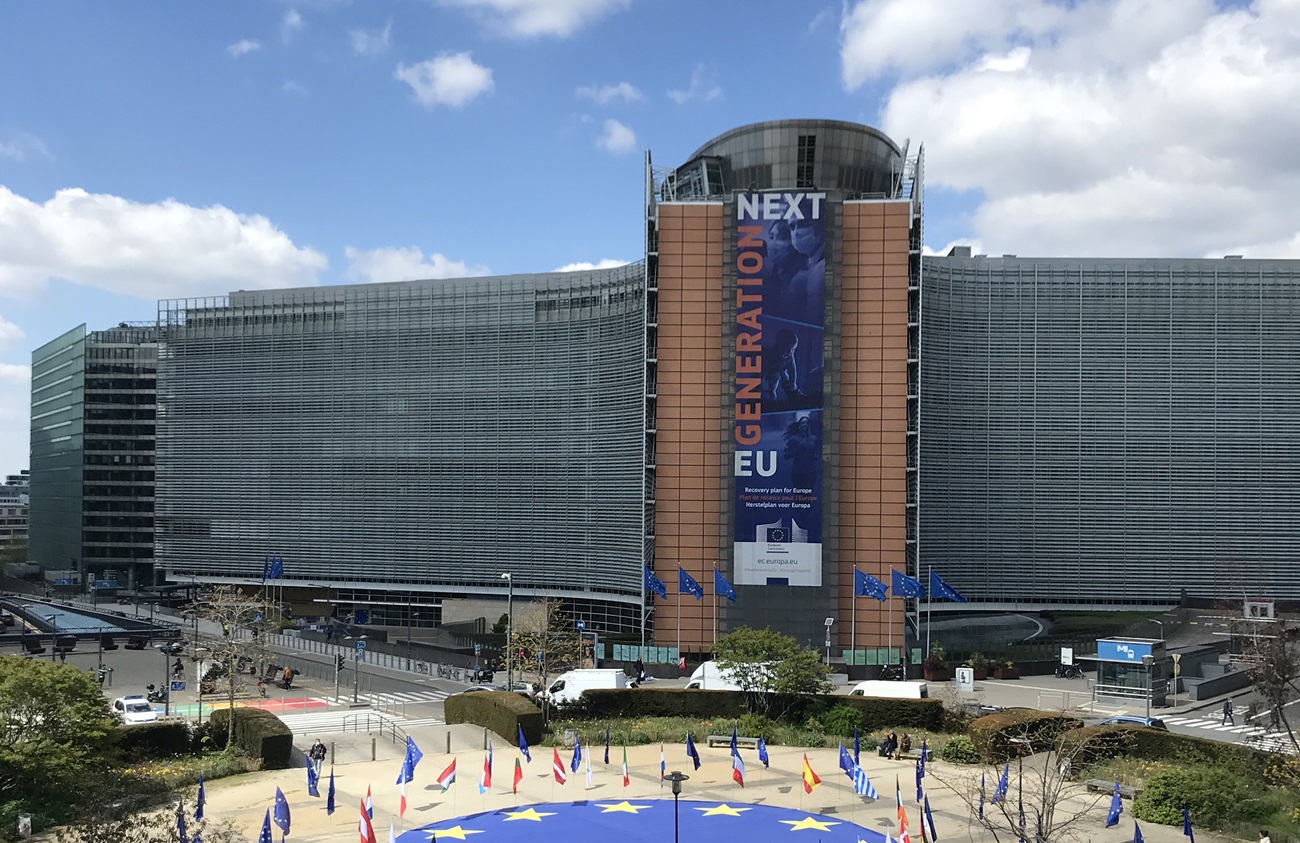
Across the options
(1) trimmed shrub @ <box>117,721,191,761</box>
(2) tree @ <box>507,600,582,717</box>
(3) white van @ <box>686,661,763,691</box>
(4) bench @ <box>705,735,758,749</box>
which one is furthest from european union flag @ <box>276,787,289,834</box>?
(3) white van @ <box>686,661,763,691</box>

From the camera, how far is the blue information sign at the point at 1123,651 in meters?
59.0

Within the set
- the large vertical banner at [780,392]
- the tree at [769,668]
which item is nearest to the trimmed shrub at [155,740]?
the tree at [769,668]

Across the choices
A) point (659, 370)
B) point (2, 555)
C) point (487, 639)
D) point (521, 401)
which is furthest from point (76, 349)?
point (659, 370)

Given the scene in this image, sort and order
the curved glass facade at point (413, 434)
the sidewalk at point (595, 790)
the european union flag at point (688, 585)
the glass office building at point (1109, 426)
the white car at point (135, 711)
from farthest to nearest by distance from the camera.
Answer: the curved glass facade at point (413, 434) → the glass office building at point (1109, 426) → the european union flag at point (688, 585) → the white car at point (135, 711) → the sidewalk at point (595, 790)

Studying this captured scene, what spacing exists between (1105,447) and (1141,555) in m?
9.78

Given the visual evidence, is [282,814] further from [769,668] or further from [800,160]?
[800,160]

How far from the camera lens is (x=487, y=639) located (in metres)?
82.2

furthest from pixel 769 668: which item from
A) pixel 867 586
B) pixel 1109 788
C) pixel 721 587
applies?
pixel 867 586

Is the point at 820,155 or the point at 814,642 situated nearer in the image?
the point at 814,642

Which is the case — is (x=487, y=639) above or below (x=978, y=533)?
below

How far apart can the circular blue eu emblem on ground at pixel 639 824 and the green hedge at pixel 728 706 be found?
12.6m

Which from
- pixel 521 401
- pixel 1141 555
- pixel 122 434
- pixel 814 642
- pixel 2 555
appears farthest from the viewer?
pixel 2 555

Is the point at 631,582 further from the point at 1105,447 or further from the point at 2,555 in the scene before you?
the point at 2,555

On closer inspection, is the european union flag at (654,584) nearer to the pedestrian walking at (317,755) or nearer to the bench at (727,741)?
the bench at (727,741)
